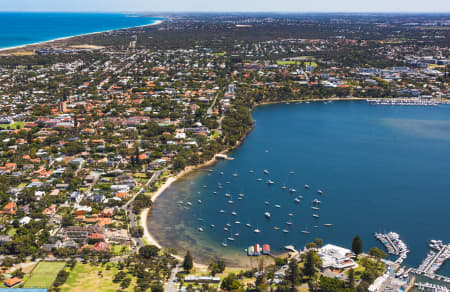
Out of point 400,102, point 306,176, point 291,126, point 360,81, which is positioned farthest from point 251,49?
point 306,176

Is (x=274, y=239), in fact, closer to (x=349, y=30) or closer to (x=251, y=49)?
(x=251, y=49)

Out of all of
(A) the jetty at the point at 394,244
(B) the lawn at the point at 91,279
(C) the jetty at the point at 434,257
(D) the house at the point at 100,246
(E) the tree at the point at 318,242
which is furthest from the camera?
(E) the tree at the point at 318,242

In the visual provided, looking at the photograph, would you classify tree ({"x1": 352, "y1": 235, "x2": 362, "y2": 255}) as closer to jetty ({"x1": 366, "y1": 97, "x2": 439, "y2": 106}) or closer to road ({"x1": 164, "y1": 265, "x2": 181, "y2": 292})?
road ({"x1": 164, "y1": 265, "x2": 181, "y2": 292})

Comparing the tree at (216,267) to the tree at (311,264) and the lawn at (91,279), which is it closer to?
the lawn at (91,279)

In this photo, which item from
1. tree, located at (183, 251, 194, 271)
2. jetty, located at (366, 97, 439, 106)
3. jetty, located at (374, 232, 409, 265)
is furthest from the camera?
jetty, located at (366, 97, 439, 106)

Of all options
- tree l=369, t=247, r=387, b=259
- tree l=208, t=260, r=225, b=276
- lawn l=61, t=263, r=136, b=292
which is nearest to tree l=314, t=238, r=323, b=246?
tree l=369, t=247, r=387, b=259

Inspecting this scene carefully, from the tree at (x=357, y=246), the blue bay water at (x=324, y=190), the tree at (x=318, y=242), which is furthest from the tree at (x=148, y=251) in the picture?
the tree at (x=357, y=246)
